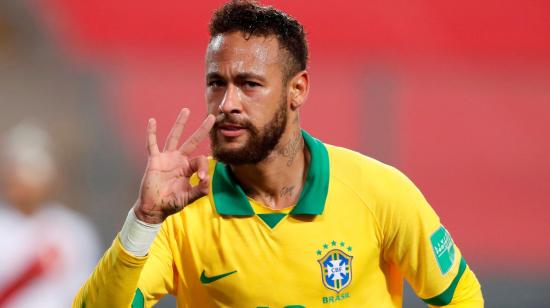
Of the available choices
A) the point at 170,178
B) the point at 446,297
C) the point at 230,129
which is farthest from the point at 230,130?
the point at 446,297

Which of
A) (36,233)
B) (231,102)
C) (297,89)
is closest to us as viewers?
(231,102)

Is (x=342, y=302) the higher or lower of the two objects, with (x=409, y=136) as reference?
lower

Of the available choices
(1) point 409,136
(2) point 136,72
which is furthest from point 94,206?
(1) point 409,136

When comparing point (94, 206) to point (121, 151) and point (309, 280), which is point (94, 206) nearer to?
point (121, 151)

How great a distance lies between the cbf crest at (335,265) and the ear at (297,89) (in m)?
0.39

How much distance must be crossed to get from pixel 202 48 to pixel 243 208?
2147 mm

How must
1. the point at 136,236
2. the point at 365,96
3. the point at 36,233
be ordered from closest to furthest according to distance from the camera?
the point at 136,236 → the point at 36,233 → the point at 365,96

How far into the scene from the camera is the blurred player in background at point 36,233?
375 centimetres

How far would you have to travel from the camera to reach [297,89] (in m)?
2.28

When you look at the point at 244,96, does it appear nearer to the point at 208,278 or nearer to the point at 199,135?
the point at 199,135

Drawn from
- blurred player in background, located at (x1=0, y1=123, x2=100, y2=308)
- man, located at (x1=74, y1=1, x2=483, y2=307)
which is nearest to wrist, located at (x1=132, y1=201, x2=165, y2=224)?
man, located at (x1=74, y1=1, x2=483, y2=307)

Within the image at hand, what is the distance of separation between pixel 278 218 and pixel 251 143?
0.75 ft

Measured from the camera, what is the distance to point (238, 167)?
2.25 meters

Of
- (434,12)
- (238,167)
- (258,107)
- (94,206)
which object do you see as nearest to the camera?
(258,107)
